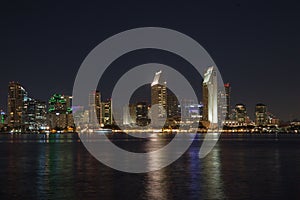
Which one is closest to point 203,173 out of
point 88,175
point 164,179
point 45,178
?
point 164,179

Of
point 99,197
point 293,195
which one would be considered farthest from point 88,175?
point 293,195

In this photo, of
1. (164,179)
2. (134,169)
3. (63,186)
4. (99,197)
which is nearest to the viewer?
(99,197)

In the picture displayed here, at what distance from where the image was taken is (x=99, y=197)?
1035 inches

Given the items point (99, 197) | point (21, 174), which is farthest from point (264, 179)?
point (21, 174)

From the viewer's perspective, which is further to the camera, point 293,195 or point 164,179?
point 164,179

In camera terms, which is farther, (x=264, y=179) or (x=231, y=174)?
(x=231, y=174)

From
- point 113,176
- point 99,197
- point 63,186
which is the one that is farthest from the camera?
point 113,176

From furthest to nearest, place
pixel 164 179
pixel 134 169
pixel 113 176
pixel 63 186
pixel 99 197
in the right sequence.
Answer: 1. pixel 134 169
2. pixel 113 176
3. pixel 164 179
4. pixel 63 186
5. pixel 99 197

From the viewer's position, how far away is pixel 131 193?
27844 mm

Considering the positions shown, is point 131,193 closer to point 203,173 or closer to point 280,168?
point 203,173

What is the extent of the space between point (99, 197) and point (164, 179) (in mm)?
8666

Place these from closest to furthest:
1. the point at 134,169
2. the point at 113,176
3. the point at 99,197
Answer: the point at 99,197 < the point at 113,176 < the point at 134,169

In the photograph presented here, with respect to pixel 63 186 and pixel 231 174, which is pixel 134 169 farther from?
pixel 63 186

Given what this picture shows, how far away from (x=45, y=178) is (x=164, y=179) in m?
7.92
